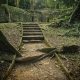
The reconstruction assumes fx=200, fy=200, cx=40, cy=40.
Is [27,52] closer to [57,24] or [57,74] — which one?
[57,74]

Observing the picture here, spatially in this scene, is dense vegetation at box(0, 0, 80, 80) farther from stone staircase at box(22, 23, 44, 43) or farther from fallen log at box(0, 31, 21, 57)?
fallen log at box(0, 31, 21, 57)

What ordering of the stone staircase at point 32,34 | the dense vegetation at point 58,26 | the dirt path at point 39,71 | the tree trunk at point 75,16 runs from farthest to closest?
the tree trunk at point 75,16 → the stone staircase at point 32,34 → the dense vegetation at point 58,26 → the dirt path at point 39,71

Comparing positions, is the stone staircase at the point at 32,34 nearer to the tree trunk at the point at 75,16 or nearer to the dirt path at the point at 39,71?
the tree trunk at the point at 75,16

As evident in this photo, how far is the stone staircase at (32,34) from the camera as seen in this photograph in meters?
12.8

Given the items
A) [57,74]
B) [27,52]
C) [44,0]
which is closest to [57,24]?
[27,52]

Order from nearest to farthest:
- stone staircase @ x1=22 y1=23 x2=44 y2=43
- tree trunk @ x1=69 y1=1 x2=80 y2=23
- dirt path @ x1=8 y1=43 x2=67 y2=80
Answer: dirt path @ x1=8 y1=43 x2=67 y2=80, stone staircase @ x1=22 y1=23 x2=44 y2=43, tree trunk @ x1=69 y1=1 x2=80 y2=23

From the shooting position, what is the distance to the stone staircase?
1283 centimetres

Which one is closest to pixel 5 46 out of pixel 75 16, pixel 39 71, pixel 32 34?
pixel 39 71

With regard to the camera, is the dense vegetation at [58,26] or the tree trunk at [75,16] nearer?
the dense vegetation at [58,26]

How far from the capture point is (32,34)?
46.1 feet

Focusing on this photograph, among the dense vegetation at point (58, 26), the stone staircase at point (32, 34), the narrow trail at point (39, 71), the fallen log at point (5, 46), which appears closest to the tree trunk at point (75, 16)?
the dense vegetation at point (58, 26)

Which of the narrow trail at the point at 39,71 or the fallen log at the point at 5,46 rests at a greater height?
the fallen log at the point at 5,46

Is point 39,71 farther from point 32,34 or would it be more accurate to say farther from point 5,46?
point 32,34

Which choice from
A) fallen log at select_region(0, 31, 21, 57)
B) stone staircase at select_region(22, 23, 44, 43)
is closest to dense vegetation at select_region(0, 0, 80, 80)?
stone staircase at select_region(22, 23, 44, 43)
